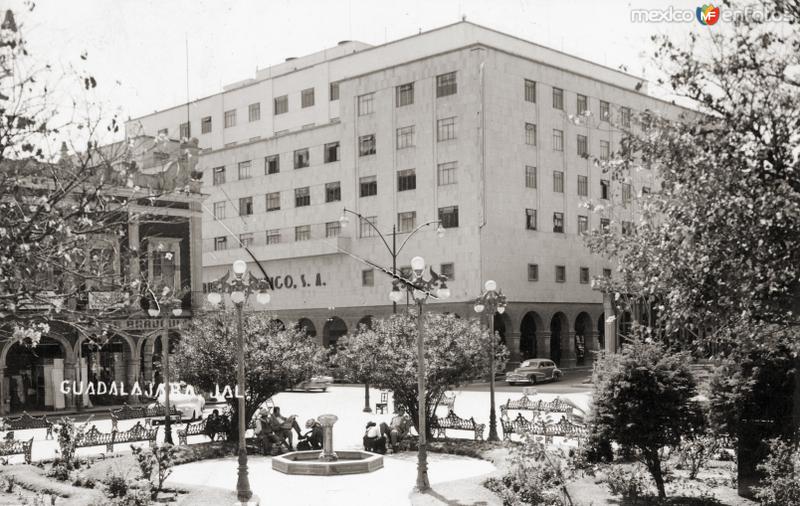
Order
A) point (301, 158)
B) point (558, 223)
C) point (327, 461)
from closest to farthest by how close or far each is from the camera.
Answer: point (327, 461), point (558, 223), point (301, 158)

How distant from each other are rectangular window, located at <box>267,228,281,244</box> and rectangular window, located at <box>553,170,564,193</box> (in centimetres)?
1983

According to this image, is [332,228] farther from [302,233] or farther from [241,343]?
[241,343]

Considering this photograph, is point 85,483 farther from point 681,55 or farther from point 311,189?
point 311,189

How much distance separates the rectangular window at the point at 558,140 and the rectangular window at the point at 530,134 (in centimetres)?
183

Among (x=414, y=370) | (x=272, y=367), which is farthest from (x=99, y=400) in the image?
(x=414, y=370)

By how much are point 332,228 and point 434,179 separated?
30.6ft

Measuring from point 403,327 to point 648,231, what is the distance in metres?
12.0

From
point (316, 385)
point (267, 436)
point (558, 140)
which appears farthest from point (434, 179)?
point (267, 436)

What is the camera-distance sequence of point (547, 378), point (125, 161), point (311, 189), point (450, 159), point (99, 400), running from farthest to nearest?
point (311, 189) < point (450, 159) < point (547, 378) < point (99, 400) < point (125, 161)

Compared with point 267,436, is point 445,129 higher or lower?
higher

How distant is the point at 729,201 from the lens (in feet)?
39.4

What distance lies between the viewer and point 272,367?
2333cm

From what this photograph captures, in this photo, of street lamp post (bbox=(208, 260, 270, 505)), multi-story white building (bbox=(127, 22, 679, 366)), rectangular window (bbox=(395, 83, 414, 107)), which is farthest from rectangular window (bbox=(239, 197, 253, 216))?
street lamp post (bbox=(208, 260, 270, 505))

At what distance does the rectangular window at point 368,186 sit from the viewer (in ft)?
183
